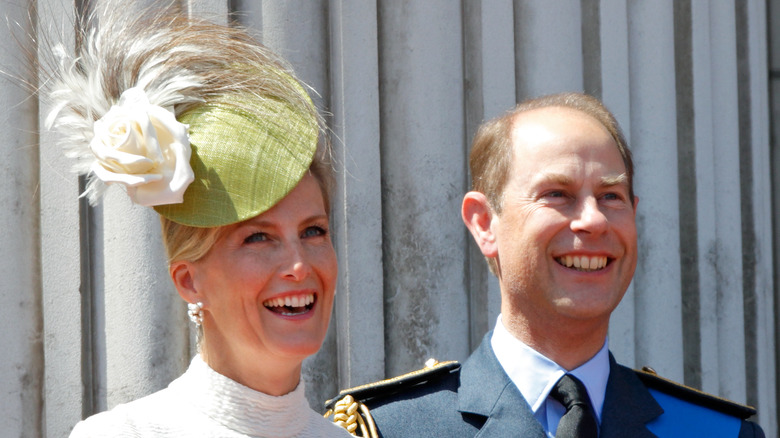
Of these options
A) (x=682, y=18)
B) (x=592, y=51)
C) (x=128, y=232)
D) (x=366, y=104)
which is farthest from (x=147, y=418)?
(x=682, y=18)

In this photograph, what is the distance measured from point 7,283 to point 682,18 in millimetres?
2710

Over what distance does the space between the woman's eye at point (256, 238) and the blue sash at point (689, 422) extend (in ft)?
3.43

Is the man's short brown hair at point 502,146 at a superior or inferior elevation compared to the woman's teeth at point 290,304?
superior

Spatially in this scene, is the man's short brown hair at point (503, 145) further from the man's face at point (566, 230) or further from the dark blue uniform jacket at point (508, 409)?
the dark blue uniform jacket at point (508, 409)

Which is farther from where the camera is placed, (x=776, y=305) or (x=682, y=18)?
(x=776, y=305)

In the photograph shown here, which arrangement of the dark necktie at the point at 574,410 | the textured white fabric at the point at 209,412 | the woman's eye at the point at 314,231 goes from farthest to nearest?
1. the dark necktie at the point at 574,410
2. the woman's eye at the point at 314,231
3. the textured white fabric at the point at 209,412

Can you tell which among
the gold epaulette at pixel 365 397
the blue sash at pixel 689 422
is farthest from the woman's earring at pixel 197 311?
the blue sash at pixel 689 422

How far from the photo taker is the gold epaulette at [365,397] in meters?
2.45

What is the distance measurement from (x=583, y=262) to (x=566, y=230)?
0.27 ft

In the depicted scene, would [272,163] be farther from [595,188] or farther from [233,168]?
[595,188]

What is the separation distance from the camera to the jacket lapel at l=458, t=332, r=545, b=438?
241cm

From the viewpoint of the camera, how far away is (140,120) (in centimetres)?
201

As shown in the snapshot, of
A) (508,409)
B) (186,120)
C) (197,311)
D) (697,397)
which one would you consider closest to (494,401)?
(508,409)

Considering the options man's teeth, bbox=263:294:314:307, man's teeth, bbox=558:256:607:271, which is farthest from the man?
man's teeth, bbox=263:294:314:307
